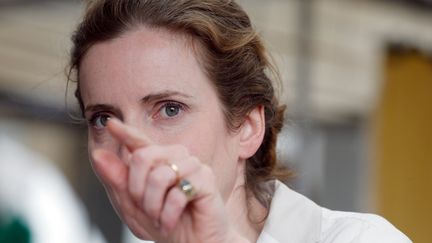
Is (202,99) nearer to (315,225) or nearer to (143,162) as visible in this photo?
(315,225)

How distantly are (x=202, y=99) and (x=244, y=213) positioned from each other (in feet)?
1.08

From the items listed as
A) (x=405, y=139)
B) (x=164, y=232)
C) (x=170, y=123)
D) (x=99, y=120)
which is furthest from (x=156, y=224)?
(x=405, y=139)

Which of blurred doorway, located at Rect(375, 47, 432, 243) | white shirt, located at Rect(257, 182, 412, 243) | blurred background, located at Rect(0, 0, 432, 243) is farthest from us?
blurred background, located at Rect(0, 0, 432, 243)

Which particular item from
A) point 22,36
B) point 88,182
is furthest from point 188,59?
point 88,182

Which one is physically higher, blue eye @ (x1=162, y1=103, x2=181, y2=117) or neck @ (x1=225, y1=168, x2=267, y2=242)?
blue eye @ (x1=162, y1=103, x2=181, y2=117)

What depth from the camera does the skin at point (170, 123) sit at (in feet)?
5.08

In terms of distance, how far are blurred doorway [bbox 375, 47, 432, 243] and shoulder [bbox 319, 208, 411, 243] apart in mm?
2434

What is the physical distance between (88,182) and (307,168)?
554cm

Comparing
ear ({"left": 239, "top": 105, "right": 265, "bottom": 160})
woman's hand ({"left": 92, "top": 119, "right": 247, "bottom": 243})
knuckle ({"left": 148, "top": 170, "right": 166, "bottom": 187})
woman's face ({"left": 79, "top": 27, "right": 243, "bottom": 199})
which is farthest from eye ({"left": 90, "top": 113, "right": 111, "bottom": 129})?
knuckle ({"left": 148, "top": 170, "right": 166, "bottom": 187})

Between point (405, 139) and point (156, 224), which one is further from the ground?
point (156, 224)

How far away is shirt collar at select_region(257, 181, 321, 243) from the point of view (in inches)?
84.5

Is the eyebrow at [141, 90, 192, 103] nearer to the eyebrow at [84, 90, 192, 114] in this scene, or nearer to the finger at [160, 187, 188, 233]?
the eyebrow at [84, 90, 192, 114]

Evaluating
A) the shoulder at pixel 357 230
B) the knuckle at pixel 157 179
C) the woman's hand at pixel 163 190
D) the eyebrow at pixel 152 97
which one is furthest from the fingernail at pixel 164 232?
the shoulder at pixel 357 230

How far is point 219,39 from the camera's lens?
85.0 inches
